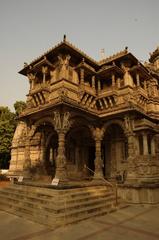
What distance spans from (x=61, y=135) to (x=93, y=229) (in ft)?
21.2

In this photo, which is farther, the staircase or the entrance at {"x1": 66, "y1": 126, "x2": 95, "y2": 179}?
the entrance at {"x1": 66, "y1": 126, "x2": 95, "y2": 179}

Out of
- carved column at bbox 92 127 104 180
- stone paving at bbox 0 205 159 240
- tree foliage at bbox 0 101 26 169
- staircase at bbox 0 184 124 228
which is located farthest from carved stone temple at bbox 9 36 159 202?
tree foliage at bbox 0 101 26 169

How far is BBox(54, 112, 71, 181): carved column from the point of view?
12664 mm

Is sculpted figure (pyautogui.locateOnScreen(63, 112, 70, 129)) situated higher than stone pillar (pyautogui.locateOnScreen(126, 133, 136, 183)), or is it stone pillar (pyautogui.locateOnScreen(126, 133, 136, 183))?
sculpted figure (pyautogui.locateOnScreen(63, 112, 70, 129))

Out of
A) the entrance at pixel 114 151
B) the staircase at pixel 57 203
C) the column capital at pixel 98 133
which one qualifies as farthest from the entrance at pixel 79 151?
the staircase at pixel 57 203

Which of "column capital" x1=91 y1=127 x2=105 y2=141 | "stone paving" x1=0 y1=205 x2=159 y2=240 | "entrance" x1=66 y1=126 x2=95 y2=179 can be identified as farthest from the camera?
"entrance" x1=66 y1=126 x2=95 y2=179

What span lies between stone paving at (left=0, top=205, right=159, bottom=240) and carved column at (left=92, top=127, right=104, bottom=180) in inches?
205

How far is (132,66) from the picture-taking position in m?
18.0

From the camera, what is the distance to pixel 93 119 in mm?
16031

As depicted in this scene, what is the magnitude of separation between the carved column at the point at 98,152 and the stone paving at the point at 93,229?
5202mm

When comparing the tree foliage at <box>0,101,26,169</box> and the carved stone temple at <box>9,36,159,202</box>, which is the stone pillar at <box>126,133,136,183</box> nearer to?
the carved stone temple at <box>9,36,159,202</box>

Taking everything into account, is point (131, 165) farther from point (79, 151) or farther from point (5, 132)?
point (5, 132)

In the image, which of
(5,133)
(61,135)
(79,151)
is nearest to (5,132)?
(5,133)

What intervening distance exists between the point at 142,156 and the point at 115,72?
748 centimetres
